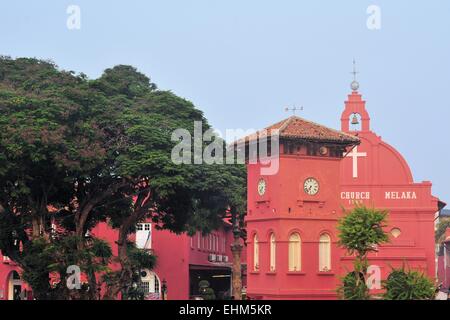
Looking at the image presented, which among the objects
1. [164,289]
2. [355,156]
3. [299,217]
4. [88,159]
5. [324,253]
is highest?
[355,156]

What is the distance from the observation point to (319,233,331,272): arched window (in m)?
51.5

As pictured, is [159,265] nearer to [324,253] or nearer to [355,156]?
[355,156]

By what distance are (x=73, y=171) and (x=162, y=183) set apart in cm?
447

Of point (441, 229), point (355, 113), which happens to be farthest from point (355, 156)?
point (441, 229)

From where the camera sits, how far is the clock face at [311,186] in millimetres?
51875

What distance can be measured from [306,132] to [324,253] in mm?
5943

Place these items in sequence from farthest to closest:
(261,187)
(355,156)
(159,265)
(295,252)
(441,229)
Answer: (441,229)
(159,265)
(355,156)
(261,187)
(295,252)

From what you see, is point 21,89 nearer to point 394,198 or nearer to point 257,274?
point 257,274

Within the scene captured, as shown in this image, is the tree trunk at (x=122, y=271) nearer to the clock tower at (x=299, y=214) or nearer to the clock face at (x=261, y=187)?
the clock tower at (x=299, y=214)

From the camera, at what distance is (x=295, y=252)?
2015 inches

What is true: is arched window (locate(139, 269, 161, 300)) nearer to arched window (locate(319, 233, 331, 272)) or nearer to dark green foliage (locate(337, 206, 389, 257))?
arched window (locate(319, 233, 331, 272))

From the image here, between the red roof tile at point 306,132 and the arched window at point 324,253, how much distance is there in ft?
15.5

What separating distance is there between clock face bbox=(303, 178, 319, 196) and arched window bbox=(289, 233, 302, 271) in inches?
87.0

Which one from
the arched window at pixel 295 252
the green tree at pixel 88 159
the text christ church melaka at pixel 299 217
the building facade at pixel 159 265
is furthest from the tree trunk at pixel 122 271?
the building facade at pixel 159 265
